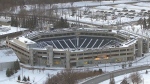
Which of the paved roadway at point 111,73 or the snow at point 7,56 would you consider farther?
the snow at point 7,56

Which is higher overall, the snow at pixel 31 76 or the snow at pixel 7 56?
the snow at pixel 7 56

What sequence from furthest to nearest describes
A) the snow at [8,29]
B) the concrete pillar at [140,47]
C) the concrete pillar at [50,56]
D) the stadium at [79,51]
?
the snow at [8,29] → the concrete pillar at [140,47] → the stadium at [79,51] → the concrete pillar at [50,56]

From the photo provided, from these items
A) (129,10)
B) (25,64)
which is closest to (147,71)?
(25,64)

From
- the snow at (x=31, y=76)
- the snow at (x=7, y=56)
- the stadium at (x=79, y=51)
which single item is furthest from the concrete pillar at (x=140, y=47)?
the snow at (x=7, y=56)

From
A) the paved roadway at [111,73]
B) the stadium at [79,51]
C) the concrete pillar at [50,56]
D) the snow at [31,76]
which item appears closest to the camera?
the paved roadway at [111,73]

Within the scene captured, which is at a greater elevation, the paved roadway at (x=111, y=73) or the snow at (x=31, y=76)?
the paved roadway at (x=111, y=73)

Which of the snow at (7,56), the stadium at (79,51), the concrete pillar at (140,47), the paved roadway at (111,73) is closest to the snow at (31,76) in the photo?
the snow at (7,56)

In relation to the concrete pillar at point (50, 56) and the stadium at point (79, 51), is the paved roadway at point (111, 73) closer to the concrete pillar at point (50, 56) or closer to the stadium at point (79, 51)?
the stadium at point (79, 51)

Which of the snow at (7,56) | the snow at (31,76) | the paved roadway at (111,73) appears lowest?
the snow at (31,76)

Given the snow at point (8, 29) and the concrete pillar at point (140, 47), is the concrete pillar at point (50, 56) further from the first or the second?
the snow at point (8, 29)

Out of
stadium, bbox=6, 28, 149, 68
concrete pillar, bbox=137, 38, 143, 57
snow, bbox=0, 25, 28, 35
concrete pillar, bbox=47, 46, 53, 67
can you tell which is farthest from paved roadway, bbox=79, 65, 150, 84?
snow, bbox=0, 25, 28, 35

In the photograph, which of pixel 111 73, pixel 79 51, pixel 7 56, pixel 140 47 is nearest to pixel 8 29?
pixel 7 56
